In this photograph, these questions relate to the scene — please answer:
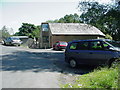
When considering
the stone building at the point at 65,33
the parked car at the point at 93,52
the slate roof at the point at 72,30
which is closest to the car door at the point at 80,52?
the parked car at the point at 93,52

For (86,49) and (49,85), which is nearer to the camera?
(49,85)

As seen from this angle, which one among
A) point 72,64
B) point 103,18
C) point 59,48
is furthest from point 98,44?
point 59,48

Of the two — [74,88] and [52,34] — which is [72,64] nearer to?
[74,88]

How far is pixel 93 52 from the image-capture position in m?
7.52

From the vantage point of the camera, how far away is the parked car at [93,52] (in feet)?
22.9

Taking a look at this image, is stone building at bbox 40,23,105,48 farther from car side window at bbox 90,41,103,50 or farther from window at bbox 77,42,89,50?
car side window at bbox 90,41,103,50

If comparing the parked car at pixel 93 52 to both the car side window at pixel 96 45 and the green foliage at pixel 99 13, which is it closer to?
the car side window at pixel 96 45

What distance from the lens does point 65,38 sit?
1091 inches

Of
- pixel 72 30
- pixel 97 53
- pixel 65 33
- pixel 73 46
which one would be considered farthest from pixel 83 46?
pixel 72 30

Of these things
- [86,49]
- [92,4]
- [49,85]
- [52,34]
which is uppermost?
[92,4]

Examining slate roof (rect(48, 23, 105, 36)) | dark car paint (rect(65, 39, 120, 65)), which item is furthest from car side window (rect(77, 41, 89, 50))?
slate roof (rect(48, 23, 105, 36))

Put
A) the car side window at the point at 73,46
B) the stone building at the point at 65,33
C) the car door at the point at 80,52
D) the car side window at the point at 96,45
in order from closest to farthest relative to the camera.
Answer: the car side window at the point at 96,45, the car door at the point at 80,52, the car side window at the point at 73,46, the stone building at the point at 65,33

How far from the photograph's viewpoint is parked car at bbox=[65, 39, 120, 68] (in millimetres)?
6989

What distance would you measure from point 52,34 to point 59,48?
7.00m
